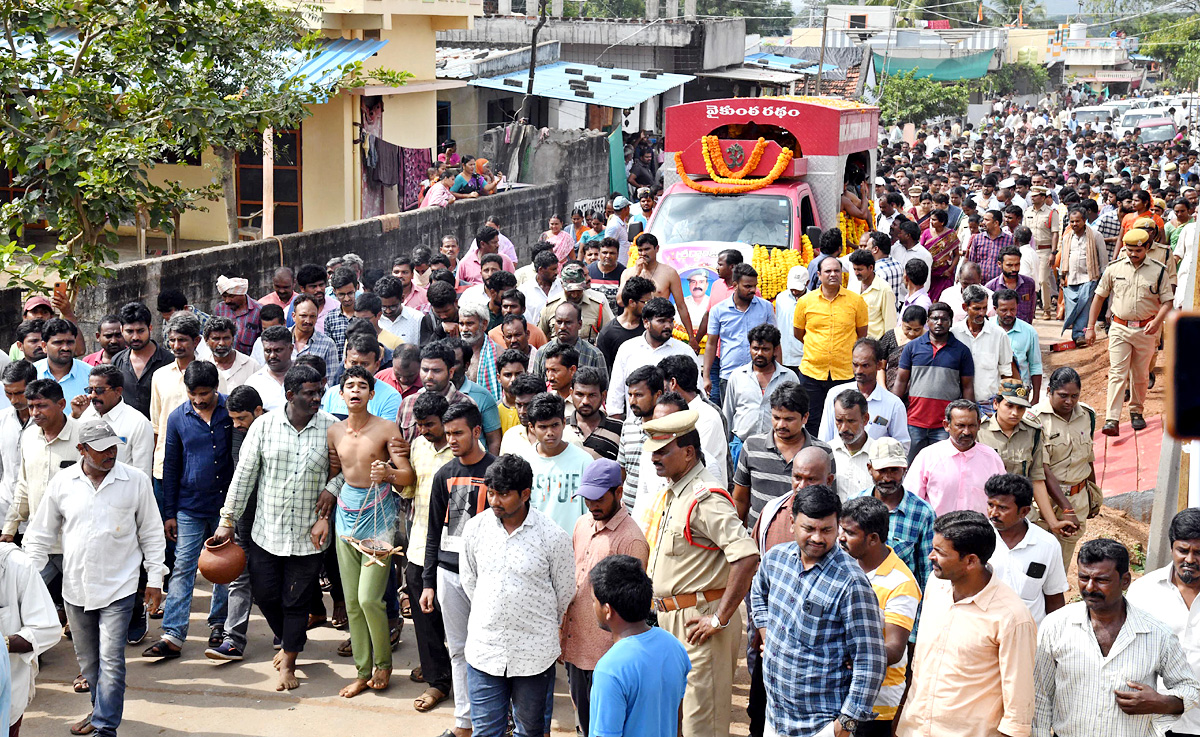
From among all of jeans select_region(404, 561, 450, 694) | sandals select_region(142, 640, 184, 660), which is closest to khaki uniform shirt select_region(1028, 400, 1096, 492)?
jeans select_region(404, 561, 450, 694)

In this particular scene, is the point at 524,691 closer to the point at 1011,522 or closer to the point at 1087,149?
the point at 1011,522

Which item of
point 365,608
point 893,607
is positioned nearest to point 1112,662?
point 893,607

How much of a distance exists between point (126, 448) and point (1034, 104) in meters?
78.5

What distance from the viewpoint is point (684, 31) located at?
32594 millimetres

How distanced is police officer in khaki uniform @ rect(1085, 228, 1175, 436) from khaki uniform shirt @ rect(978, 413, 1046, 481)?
15.7 ft

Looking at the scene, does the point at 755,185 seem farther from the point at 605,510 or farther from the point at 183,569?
the point at 605,510

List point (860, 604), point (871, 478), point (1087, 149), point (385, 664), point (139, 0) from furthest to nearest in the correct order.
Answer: point (1087, 149) < point (139, 0) < point (385, 664) < point (871, 478) < point (860, 604)

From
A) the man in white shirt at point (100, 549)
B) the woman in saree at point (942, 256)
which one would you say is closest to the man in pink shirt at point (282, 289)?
the man in white shirt at point (100, 549)

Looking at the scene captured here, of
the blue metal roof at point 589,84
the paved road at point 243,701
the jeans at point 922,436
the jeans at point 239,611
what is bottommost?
the paved road at point 243,701

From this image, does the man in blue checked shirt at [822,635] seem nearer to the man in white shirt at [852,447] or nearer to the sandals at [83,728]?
the man in white shirt at [852,447]

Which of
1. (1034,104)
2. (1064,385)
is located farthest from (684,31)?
(1034,104)

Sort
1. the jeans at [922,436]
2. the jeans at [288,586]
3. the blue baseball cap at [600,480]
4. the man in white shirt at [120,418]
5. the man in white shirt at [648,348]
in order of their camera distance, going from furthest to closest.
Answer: the jeans at [922,436] → the man in white shirt at [648,348] → the man in white shirt at [120,418] → the jeans at [288,586] → the blue baseball cap at [600,480]

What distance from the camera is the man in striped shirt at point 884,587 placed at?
4.96 metres

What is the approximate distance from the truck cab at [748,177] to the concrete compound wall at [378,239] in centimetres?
353
